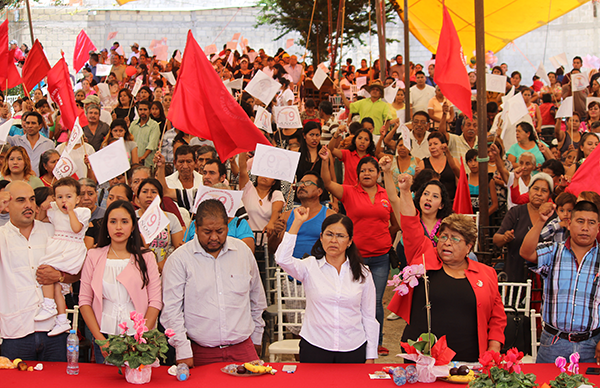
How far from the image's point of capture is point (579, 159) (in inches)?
305

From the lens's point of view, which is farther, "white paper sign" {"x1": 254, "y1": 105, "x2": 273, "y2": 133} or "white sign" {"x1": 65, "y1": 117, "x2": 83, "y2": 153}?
"white paper sign" {"x1": 254, "y1": 105, "x2": 273, "y2": 133}

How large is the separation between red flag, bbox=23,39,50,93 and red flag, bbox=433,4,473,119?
21.0 ft

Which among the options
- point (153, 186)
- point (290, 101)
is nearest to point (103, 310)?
point (153, 186)

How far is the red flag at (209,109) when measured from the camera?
5.67 meters

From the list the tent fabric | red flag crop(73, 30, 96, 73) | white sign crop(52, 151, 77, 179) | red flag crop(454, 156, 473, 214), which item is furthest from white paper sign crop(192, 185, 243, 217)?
the tent fabric

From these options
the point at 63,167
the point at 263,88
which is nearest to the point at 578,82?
the point at 263,88

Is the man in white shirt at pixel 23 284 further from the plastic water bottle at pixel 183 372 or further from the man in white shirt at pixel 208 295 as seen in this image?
the plastic water bottle at pixel 183 372

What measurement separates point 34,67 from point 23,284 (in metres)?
6.80

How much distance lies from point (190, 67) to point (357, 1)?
1578 cm

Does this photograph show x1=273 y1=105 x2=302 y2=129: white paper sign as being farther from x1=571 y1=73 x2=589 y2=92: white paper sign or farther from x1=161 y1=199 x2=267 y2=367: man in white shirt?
x1=571 y1=73 x2=589 y2=92: white paper sign

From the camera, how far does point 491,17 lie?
18.3m

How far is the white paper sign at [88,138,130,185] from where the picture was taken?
5.43m

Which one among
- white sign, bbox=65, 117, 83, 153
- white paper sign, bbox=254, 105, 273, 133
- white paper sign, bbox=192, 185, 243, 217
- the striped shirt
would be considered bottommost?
the striped shirt

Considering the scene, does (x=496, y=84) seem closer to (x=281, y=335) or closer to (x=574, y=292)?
(x=574, y=292)
